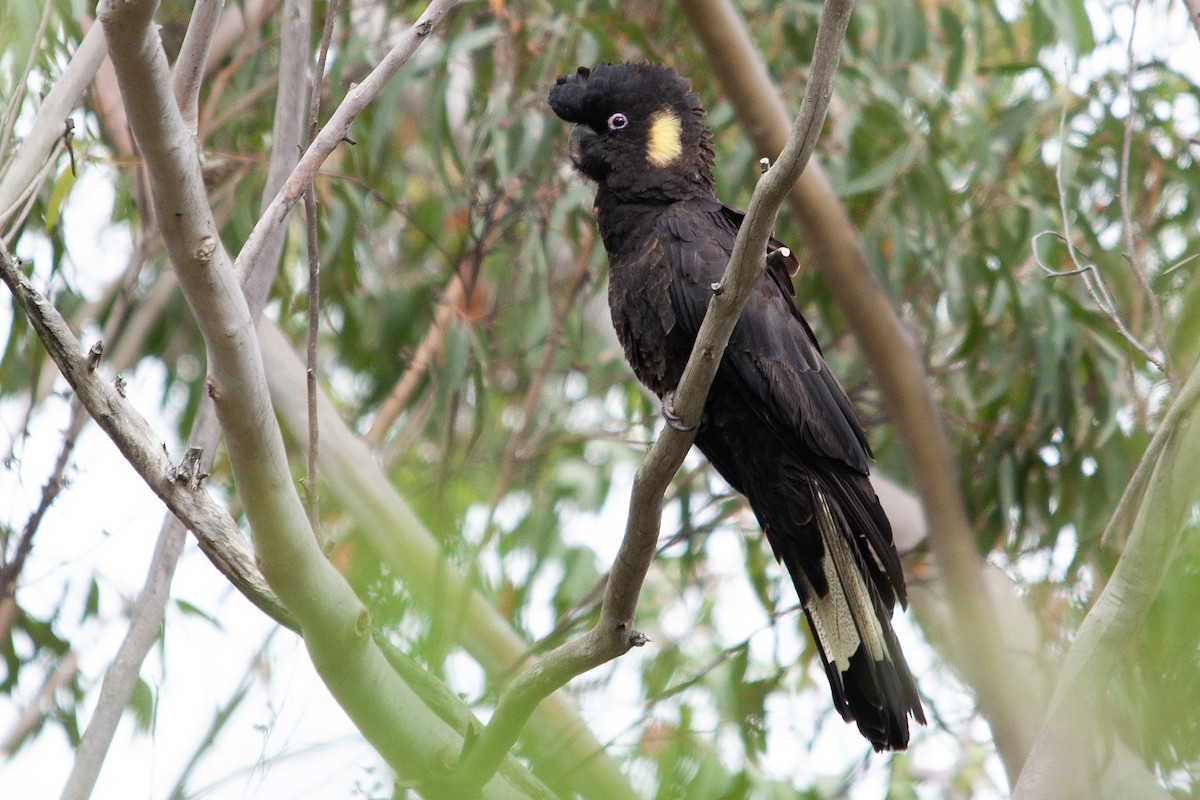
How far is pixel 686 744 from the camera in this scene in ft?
8.62

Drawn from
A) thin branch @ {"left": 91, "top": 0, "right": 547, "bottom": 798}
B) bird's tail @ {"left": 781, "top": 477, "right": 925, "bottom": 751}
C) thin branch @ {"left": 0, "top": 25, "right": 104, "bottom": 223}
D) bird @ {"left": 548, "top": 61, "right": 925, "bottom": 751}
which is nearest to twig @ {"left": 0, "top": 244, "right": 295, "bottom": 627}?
thin branch @ {"left": 91, "top": 0, "right": 547, "bottom": 798}

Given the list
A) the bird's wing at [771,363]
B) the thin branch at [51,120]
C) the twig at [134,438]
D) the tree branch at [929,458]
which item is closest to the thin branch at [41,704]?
the thin branch at [51,120]

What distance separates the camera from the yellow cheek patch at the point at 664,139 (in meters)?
2.88

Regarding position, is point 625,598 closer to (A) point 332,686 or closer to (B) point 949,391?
(A) point 332,686

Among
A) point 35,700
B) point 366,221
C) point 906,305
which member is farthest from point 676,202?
point 35,700

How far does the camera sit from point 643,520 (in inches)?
83.3

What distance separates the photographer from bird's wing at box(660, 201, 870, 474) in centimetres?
257

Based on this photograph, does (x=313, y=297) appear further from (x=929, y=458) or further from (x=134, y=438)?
(x=929, y=458)

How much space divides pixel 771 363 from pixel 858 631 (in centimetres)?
60

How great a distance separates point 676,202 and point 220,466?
2313mm

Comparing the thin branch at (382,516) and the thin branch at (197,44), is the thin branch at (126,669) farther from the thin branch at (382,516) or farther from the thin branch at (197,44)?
the thin branch at (197,44)

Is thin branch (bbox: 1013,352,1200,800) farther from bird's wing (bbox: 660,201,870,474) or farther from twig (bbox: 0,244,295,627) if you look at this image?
twig (bbox: 0,244,295,627)

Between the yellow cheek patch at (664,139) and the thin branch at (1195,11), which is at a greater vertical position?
the yellow cheek patch at (664,139)

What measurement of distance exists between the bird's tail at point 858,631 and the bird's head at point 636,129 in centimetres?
82
